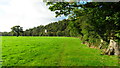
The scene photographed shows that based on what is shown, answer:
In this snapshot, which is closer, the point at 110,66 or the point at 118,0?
the point at 118,0

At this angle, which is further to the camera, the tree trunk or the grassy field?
the tree trunk

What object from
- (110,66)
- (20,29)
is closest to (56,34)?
(20,29)

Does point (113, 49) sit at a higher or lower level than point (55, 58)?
higher

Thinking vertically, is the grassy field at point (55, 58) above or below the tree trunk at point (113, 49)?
below

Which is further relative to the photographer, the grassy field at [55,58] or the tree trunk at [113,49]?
the tree trunk at [113,49]

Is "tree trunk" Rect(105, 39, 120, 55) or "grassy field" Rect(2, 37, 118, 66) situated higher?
"tree trunk" Rect(105, 39, 120, 55)

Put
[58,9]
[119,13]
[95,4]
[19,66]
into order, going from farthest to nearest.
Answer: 1. [19,66]
2. [58,9]
3. [95,4]
4. [119,13]

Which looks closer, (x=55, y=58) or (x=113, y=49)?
(x=55, y=58)

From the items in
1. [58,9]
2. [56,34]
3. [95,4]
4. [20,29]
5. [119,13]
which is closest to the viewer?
[119,13]

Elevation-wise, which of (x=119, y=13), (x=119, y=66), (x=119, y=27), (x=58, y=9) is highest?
(x=58, y=9)

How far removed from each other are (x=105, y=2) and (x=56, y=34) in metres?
177

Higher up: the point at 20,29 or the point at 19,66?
the point at 20,29

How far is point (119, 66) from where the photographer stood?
1114 centimetres

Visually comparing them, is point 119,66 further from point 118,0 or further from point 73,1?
point 73,1
